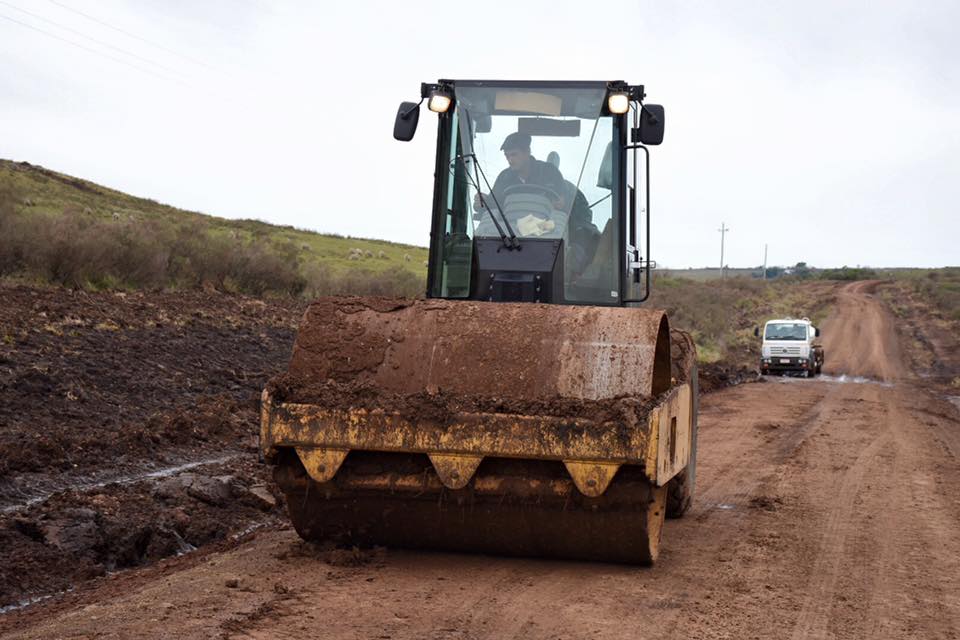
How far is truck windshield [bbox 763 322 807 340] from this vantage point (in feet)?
125

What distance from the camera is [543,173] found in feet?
27.7

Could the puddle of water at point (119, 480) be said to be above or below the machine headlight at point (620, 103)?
below

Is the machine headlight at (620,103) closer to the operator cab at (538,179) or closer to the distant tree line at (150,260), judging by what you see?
the operator cab at (538,179)

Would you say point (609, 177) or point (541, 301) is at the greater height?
point (609, 177)

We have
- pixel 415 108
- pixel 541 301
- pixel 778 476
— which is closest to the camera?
pixel 541 301

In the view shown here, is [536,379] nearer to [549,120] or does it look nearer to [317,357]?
[317,357]

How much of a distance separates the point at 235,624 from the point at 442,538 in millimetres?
1592

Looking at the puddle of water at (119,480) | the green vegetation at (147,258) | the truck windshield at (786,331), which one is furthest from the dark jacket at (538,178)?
the truck windshield at (786,331)

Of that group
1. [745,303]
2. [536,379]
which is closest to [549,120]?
[536,379]

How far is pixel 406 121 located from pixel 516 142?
2.75 feet

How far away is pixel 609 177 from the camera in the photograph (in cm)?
868

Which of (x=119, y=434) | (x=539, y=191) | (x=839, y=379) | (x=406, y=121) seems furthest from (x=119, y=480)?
(x=839, y=379)

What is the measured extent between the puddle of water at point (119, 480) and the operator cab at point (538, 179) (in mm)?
3443

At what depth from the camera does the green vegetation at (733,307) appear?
49719 mm
